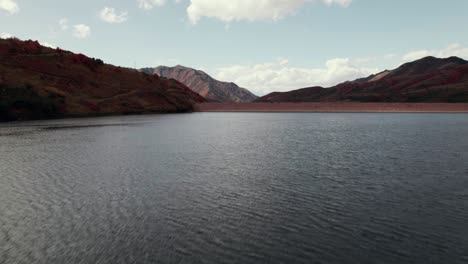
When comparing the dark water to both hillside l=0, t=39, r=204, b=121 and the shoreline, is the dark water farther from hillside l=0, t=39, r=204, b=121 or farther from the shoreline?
the shoreline

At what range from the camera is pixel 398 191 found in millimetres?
18578

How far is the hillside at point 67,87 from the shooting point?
305ft

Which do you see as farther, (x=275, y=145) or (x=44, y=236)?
(x=275, y=145)

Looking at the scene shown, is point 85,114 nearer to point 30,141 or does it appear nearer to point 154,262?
point 30,141

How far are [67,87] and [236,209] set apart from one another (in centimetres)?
11961

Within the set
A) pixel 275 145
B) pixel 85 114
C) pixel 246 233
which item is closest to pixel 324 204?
pixel 246 233

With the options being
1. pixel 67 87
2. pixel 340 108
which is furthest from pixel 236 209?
pixel 340 108

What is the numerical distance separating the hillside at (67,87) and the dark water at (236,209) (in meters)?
73.1

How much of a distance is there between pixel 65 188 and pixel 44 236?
771 centimetres

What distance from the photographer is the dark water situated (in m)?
11.3

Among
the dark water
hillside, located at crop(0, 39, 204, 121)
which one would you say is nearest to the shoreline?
hillside, located at crop(0, 39, 204, 121)

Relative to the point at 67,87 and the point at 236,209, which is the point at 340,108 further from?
the point at 236,209

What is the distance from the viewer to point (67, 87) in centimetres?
11788

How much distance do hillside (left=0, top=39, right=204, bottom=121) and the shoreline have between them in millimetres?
20155
